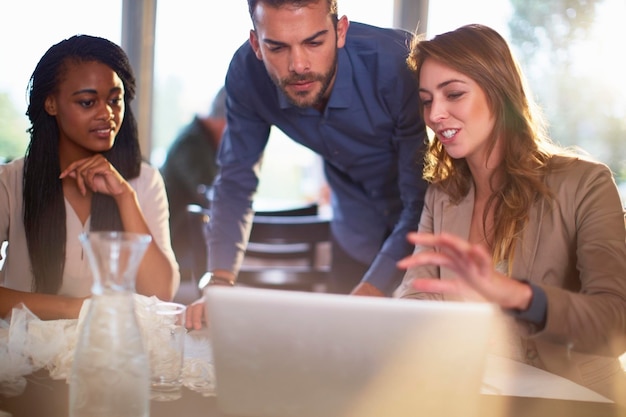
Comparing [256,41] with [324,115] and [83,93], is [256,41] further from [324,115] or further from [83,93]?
[83,93]

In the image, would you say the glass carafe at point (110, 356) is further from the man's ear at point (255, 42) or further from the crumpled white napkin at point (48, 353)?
the man's ear at point (255, 42)

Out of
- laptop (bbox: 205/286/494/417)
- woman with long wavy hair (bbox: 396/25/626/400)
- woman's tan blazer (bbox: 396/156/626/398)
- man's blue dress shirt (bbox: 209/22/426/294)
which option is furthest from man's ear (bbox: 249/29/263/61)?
laptop (bbox: 205/286/494/417)

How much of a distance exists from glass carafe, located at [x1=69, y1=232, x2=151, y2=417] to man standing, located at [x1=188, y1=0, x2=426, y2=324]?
110 cm

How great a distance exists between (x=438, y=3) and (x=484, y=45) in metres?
2.71

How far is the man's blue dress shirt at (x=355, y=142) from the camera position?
7.09 feet

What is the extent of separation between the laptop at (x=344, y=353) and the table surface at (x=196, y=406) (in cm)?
15

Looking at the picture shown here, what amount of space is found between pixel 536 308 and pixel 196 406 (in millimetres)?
592

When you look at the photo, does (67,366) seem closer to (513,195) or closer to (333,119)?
(513,195)

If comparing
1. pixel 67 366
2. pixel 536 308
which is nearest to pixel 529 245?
pixel 536 308

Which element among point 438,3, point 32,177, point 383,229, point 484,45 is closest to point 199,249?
point 383,229

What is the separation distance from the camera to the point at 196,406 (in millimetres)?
1107

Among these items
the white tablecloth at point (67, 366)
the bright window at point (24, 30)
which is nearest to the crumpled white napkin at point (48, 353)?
the white tablecloth at point (67, 366)

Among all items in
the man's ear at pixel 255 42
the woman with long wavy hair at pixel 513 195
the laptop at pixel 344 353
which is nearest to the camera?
the laptop at pixel 344 353

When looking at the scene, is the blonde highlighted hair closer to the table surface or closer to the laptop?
the table surface
